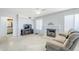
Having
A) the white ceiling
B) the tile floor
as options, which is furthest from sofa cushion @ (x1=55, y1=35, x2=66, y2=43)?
the white ceiling

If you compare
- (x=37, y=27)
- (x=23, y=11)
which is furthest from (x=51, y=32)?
(x=23, y=11)

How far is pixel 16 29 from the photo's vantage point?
2412 mm

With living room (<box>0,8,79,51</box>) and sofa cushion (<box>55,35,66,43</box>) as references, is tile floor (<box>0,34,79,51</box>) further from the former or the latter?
sofa cushion (<box>55,35,66,43</box>)

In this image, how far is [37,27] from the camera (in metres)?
2.46

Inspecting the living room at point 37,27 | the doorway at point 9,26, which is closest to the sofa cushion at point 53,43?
the living room at point 37,27

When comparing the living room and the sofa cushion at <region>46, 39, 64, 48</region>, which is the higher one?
the living room

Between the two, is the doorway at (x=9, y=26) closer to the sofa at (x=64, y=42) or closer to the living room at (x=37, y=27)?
the living room at (x=37, y=27)

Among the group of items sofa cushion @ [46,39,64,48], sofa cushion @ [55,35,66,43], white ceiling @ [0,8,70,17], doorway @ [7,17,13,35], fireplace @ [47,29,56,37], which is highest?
white ceiling @ [0,8,70,17]

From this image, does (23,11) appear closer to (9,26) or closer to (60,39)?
(9,26)

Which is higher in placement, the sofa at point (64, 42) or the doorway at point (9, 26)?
the doorway at point (9, 26)

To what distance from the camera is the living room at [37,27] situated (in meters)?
2.27

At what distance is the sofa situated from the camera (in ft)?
7.24
